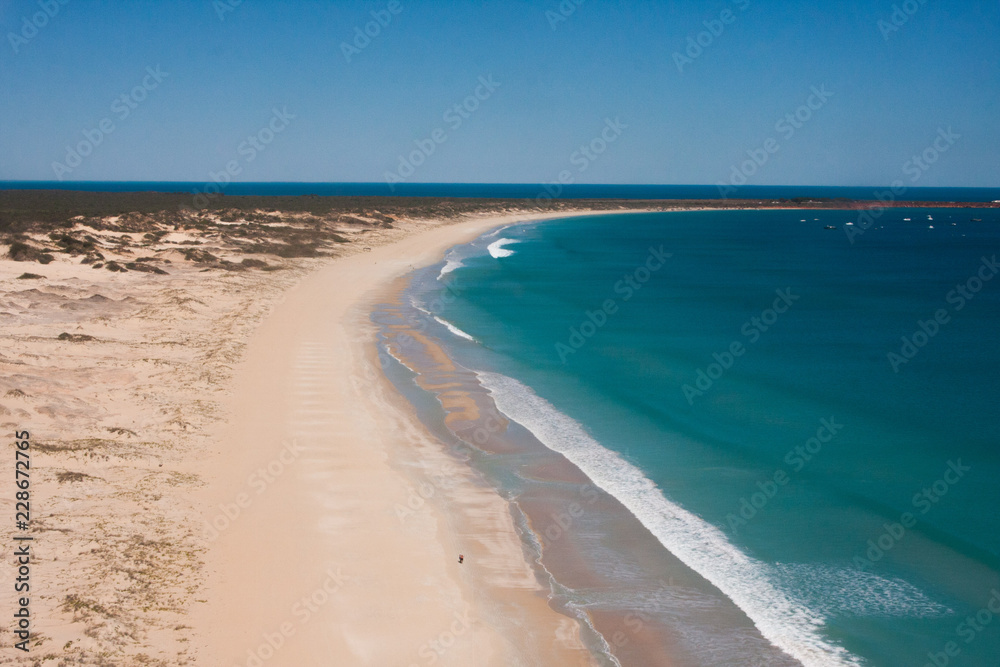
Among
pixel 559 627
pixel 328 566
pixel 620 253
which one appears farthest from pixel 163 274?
pixel 620 253

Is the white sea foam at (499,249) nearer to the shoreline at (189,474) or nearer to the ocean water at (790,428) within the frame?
the ocean water at (790,428)

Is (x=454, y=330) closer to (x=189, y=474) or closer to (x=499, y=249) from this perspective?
(x=189, y=474)

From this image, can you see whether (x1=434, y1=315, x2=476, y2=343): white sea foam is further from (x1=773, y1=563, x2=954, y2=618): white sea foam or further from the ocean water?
(x1=773, y1=563, x2=954, y2=618): white sea foam

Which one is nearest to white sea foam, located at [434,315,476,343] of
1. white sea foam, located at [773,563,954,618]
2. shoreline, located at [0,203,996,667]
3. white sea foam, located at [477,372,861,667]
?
shoreline, located at [0,203,996,667]

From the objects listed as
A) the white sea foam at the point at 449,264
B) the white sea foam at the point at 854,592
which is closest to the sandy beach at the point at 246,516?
the white sea foam at the point at 854,592

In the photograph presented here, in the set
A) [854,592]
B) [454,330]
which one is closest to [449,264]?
[454,330]

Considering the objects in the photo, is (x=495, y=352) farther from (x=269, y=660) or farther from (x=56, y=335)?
(x=269, y=660)
